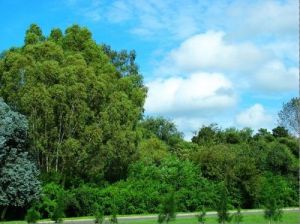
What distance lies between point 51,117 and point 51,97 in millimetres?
1358

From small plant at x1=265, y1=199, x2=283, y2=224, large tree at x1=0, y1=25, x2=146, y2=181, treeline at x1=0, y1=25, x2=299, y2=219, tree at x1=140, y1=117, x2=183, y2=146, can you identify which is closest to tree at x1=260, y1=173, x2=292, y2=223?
treeline at x1=0, y1=25, x2=299, y2=219

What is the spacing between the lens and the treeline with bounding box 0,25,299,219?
3675 cm

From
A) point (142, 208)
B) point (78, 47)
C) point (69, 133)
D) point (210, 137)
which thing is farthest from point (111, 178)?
point (210, 137)

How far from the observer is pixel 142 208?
40281 mm

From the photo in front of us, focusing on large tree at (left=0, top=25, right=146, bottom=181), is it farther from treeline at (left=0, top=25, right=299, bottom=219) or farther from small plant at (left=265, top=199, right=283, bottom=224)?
small plant at (left=265, top=199, right=283, bottom=224)

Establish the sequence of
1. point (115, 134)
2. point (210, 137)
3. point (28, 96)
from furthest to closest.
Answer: point (210, 137) → point (115, 134) → point (28, 96)

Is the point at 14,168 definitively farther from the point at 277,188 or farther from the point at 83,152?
the point at 277,188

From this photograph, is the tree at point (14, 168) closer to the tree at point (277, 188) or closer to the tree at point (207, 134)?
the tree at point (277, 188)

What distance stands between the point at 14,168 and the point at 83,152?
4.64 m

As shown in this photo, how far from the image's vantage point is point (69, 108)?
3750 cm

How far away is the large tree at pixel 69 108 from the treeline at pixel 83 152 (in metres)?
0.07

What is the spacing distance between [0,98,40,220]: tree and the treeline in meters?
0.07

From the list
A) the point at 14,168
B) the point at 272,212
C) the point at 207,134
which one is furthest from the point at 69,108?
the point at 207,134

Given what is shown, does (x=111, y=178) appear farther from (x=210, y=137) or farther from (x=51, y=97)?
(x=210, y=137)
